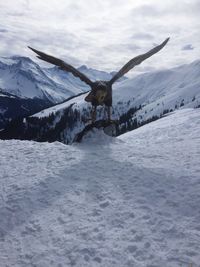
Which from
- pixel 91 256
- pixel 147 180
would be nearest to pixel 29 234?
pixel 91 256

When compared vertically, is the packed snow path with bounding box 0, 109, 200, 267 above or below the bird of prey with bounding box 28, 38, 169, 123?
below

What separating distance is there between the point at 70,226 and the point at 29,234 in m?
1.11

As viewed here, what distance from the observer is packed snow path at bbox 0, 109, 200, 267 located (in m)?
9.21

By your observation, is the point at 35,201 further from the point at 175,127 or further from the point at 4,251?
the point at 175,127

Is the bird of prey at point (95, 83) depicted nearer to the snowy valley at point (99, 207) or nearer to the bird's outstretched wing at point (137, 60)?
the bird's outstretched wing at point (137, 60)

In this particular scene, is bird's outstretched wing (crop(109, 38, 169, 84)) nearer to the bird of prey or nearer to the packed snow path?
the bird of prey

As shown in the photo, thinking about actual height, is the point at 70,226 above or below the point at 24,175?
below

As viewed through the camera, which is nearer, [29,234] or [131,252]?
[131,252]

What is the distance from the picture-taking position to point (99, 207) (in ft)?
37.9

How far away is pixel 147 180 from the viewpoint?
532 inches

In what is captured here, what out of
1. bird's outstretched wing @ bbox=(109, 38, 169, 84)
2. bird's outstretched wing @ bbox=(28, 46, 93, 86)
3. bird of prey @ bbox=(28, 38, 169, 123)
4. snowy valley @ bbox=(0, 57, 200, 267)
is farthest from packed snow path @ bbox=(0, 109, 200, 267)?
bird's outstretched wing @ bbox=(109, 38, 169, 84)

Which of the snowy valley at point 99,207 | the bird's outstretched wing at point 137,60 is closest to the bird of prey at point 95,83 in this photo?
the bird's outstretched wing at point 137,60

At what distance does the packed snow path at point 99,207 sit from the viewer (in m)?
9.21

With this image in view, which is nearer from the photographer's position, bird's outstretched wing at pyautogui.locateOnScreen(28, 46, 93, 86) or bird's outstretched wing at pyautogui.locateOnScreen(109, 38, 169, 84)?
bird's outstretched wing at pyautogui.locateOnScreen(28, 46, 93, 86)
